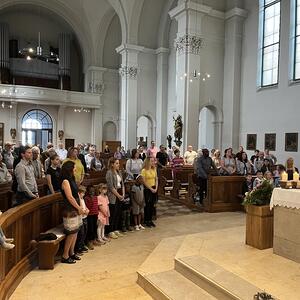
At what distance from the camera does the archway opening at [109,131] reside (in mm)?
23641

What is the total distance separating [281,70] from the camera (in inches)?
531

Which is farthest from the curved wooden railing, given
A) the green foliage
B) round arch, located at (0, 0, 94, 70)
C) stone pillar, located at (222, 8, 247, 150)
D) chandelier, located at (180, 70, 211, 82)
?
round arch, located at (0, 0, 94, 70)

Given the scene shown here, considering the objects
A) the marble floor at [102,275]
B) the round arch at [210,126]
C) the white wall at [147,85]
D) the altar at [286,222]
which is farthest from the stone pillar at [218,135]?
the altar at [286,222]

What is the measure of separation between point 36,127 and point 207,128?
11468 millimetres

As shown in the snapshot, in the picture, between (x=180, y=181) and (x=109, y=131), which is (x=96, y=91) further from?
(x=180, y=181)

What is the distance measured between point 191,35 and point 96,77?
9885mm

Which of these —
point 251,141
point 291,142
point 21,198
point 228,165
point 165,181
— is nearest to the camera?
point 21,198

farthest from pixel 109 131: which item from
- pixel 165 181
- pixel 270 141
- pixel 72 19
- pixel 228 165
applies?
pixel 228 165

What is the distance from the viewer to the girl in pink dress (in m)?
5.88

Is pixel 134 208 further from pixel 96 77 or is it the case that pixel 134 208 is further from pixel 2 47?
pixel 2 47

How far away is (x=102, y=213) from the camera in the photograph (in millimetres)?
5910

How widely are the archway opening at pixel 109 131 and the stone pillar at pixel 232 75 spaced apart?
10062 mm

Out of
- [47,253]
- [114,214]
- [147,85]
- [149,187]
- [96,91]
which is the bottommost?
[47,253]

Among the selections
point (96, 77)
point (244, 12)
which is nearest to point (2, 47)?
point (96, 77)
